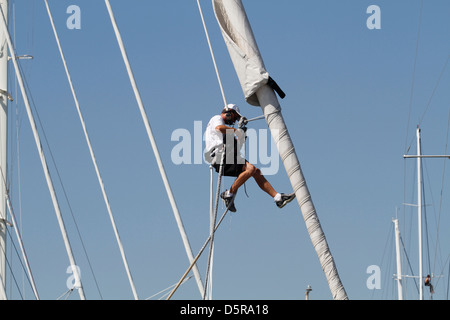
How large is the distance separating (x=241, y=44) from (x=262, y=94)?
892 mm

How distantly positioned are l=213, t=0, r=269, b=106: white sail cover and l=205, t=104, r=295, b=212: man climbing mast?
78 cm

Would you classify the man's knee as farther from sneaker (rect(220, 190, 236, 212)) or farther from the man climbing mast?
sneaker (rect(220, 190, 236, 212))

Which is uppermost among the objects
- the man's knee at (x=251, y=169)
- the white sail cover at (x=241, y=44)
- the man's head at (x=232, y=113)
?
the white sail cover at (x=241, y=44)

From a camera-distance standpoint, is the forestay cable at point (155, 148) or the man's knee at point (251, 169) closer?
the forestay cable at point (155, 148)

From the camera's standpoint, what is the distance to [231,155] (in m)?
19.3

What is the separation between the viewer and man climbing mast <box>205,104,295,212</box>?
19.2 m

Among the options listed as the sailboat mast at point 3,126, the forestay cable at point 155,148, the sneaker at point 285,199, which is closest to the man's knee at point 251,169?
the sneaker at point 285,199

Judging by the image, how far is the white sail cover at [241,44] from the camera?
18281 millimetres

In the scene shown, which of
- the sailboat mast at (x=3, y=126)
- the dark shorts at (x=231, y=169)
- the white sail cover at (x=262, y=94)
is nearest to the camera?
the white sail cover at (x=262, y=94)

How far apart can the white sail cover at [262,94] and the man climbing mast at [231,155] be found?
78 centimetres

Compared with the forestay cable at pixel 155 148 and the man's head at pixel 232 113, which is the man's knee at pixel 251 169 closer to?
the man's head at pixel 232 113

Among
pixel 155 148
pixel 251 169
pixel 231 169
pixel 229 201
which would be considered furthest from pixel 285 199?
pixel 155 148
